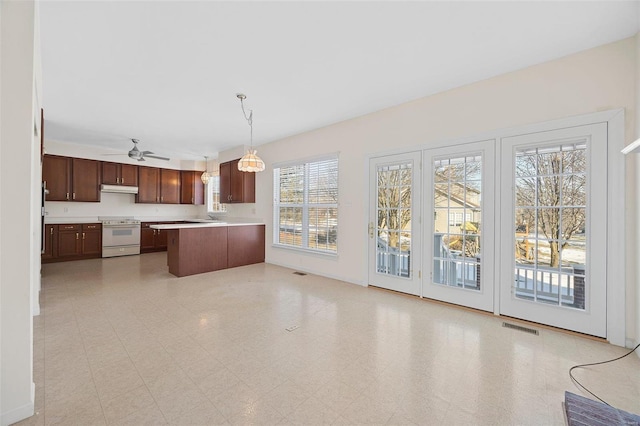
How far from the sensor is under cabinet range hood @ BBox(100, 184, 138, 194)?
22.1 feet

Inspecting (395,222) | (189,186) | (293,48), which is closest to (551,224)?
(395,222)

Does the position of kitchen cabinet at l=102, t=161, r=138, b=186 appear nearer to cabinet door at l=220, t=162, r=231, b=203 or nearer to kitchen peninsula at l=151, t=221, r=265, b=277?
cabinet door at l=220, t=162, r=231, b=203

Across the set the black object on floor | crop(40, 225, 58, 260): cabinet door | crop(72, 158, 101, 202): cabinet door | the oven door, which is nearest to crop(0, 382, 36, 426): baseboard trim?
the black object on floor

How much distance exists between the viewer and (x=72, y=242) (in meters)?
6.19

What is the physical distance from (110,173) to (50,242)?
2.00 meters

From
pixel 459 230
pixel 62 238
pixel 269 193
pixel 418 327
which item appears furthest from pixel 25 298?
pixel 62 238

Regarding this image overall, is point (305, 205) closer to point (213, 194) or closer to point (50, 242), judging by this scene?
point (213, 194)

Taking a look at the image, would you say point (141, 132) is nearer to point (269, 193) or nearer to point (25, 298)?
point (269, 193)

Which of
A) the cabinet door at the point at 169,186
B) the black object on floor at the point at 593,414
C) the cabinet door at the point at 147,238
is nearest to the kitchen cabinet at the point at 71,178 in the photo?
the cabinet door at the point at 147,238

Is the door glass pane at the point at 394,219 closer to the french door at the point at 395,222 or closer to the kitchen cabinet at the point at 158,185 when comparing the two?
the french door at the point at 395,222

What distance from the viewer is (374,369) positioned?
2.09m

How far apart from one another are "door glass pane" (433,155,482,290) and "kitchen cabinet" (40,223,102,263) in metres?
7.50

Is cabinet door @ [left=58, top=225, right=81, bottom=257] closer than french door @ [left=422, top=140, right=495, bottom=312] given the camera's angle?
No

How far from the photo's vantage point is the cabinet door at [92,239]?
6.37 metres
